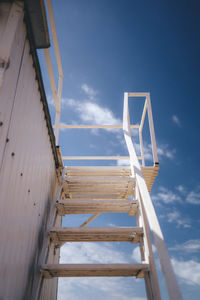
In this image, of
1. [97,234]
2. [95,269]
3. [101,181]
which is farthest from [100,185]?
[95,269]

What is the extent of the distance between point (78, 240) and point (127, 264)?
95 cm

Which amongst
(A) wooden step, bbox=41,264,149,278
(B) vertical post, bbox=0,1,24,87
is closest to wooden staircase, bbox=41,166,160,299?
(A) wooden step, bbox=41,264,149,278

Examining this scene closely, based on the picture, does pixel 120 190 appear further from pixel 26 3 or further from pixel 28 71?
pixel 26 3

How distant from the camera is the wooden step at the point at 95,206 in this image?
10.4 feet

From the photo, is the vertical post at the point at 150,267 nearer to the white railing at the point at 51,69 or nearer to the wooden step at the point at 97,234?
the wooden step at the point at 97,234

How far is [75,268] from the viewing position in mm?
2340

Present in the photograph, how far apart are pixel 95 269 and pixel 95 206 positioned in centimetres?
101

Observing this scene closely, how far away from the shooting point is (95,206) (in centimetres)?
Result: 328

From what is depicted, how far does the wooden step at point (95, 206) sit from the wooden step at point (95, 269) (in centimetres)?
90

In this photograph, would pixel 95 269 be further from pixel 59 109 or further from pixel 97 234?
pixel 59 109

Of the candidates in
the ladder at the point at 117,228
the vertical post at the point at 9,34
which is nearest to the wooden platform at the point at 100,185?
the ladder at the point at 117,228

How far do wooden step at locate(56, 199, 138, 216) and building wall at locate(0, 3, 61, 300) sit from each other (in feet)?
1.56

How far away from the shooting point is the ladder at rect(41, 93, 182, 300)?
7.39 ft

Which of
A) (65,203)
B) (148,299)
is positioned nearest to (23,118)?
(65,203)
